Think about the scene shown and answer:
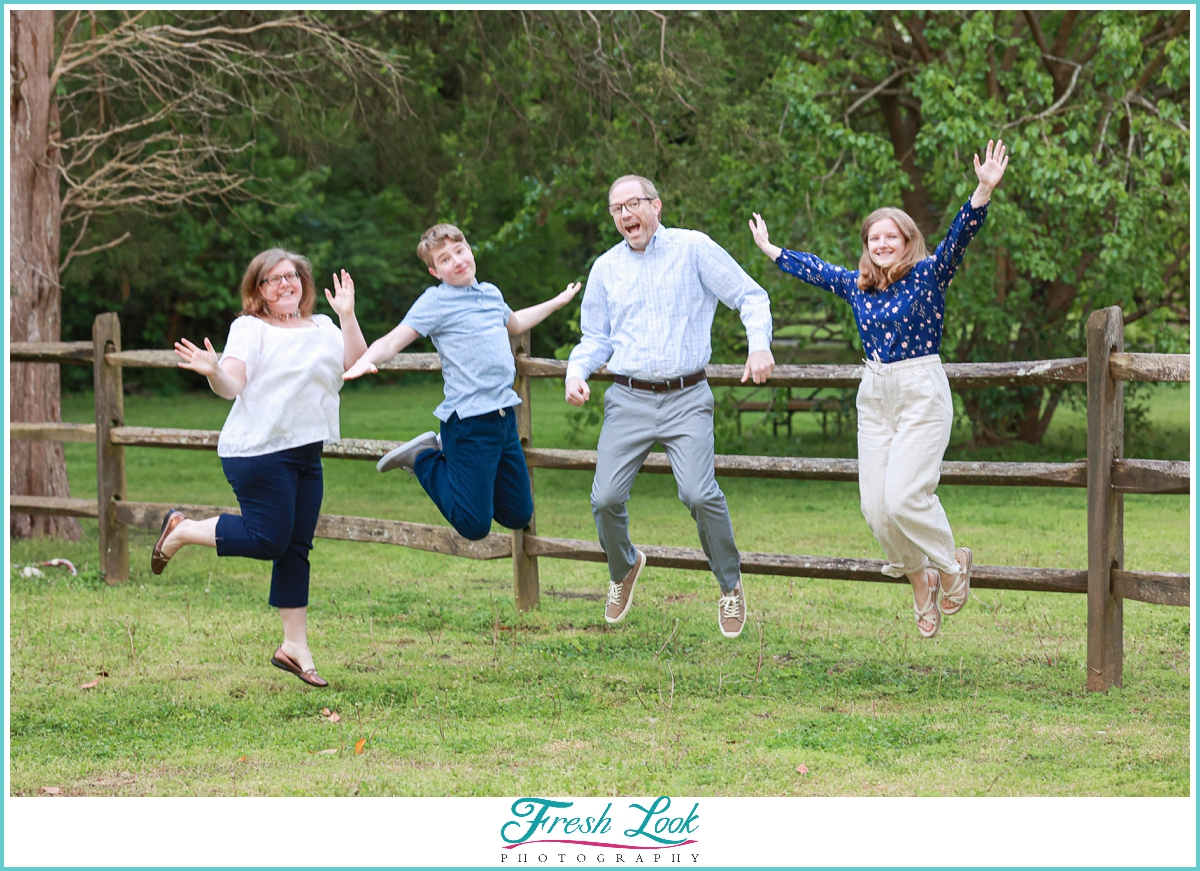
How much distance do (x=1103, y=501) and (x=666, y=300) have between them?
2.11m

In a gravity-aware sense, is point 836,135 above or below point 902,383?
above

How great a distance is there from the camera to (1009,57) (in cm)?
1415

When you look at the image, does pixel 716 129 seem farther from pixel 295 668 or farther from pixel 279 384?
pixel 295 668

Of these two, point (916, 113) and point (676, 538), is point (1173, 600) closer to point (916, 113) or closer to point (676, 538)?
point (676, 538)

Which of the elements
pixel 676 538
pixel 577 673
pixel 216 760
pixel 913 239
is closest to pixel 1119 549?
pixel 913 239

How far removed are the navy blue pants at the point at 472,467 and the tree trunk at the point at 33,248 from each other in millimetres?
5607

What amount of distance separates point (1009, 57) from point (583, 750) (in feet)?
38.2

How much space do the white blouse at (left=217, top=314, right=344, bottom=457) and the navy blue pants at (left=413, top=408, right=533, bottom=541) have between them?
570 mm

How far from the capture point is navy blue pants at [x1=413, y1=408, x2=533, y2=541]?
5543 mm

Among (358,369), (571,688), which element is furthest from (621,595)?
(358,369)

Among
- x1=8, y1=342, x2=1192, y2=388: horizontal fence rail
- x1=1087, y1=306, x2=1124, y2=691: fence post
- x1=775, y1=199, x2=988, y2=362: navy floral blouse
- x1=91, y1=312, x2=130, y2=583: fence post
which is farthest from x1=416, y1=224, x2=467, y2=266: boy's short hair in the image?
x1=91, y1=312, x2=130, y2=583: fence post

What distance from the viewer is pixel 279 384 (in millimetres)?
5277

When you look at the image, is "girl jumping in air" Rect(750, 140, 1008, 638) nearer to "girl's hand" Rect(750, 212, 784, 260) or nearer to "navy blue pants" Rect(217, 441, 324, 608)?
"girl's hand" Rect(750, 212, 784, 260)

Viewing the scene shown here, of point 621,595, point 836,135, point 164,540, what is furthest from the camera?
point 836,135
